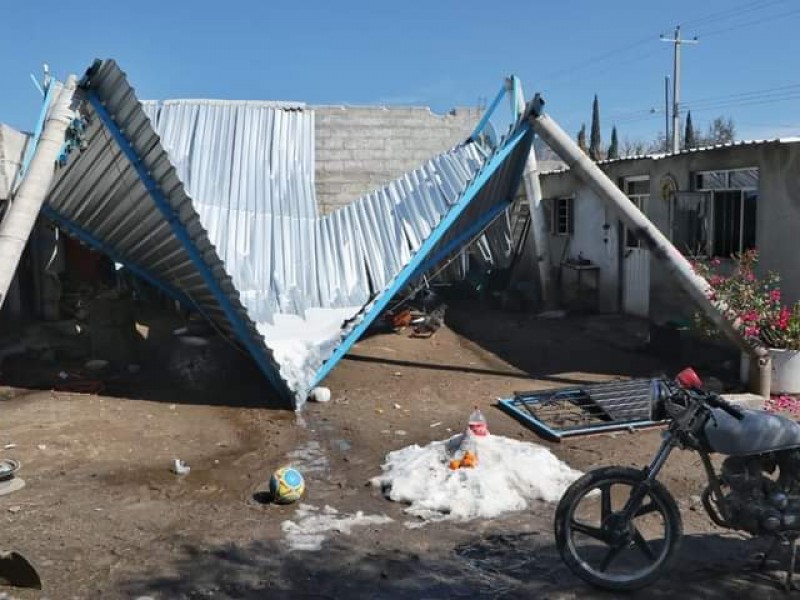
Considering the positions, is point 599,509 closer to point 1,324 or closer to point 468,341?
point 468,341

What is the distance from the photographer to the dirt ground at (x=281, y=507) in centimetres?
409

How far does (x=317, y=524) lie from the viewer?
4.95 metres

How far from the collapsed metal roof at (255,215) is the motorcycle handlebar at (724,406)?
4.73m

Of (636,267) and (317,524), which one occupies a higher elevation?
(636,267)

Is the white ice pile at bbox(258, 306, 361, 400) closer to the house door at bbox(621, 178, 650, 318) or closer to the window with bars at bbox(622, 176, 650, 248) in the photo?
the house door at bbox(621, 178, 650, 318)

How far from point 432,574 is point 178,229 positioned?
179 inches

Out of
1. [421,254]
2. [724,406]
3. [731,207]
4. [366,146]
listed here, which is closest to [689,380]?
[724,406]

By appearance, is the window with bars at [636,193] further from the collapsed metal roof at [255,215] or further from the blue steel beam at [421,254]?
the blue steel beam at [421,254]

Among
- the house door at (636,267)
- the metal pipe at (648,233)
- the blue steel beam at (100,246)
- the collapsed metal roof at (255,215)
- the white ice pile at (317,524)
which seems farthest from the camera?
the house door at (636,267)

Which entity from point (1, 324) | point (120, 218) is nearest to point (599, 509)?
point (120, 218)

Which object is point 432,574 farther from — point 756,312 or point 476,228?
point 476,228

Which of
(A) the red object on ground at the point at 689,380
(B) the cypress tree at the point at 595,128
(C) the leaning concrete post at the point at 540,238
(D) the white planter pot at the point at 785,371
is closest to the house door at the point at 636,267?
(C) the leaning concrete post at the point at 540,238

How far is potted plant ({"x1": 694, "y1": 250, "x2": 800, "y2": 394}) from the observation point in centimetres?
804

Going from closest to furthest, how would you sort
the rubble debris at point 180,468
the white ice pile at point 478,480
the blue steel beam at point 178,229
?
the white ice pile at point 478,480
the rubble debris at point 180,468
the blue steel beam at point 178,229
